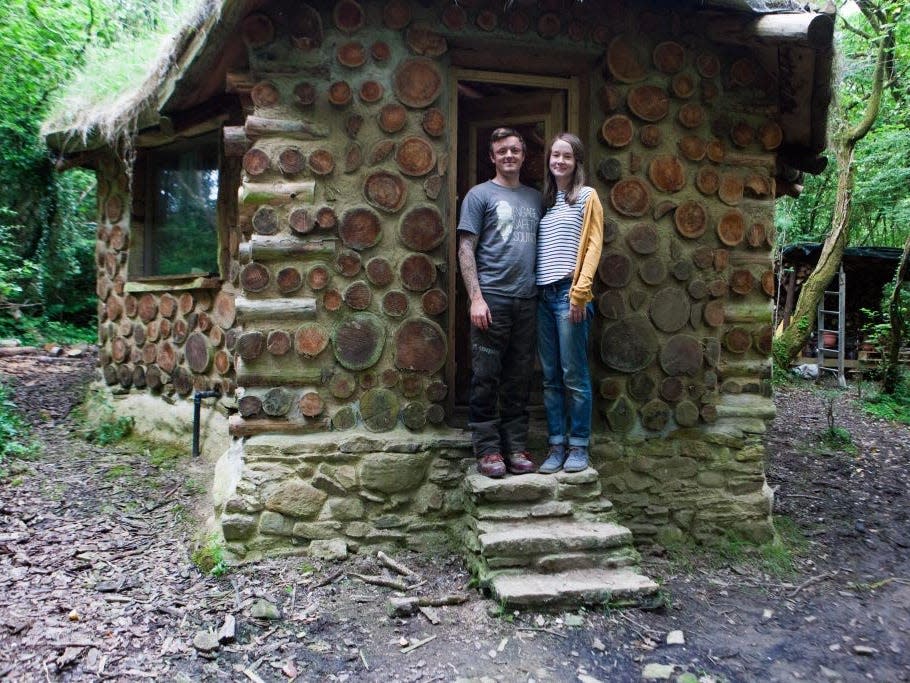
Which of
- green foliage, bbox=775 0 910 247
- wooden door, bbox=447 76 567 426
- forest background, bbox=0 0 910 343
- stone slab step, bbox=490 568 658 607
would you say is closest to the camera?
stone slab step, bbox=490 568 658 607

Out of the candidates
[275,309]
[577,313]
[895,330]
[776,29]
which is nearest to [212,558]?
[275,309]

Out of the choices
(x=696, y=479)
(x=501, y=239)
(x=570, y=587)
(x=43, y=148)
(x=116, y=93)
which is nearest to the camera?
(x=570, y=587)

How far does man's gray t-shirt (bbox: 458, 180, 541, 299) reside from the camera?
11.7ft

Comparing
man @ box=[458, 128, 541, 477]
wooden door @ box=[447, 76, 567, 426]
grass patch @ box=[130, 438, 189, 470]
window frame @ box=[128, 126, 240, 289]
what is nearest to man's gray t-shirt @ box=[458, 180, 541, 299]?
man @ box=[458, 128, 541, 477]

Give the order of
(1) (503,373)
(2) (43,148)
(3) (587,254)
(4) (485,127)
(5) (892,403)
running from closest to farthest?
(3) (587,254)
(1) (503,373)
(4) (485,127)
(2) (43,148)
(5) (892,403)

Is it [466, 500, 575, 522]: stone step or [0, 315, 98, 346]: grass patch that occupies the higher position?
[0, 315, 98, 346]: grass patch

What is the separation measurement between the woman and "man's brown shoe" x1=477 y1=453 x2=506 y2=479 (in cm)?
24

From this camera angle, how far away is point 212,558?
11.4ft

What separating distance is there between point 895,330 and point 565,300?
7.65 metres

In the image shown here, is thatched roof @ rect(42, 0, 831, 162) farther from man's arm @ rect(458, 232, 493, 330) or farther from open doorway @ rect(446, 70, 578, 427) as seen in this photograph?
man's arm @ rect(458, 232, 493, 330)

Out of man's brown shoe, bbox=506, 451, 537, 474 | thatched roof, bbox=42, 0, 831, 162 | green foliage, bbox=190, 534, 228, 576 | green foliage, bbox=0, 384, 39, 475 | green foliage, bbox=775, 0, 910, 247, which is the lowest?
green foliage, bbox=190, 534, 228, 576

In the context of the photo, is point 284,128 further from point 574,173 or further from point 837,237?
point 837,237

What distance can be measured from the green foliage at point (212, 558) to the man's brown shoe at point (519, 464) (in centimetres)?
161

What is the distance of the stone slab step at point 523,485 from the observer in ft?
11.4
